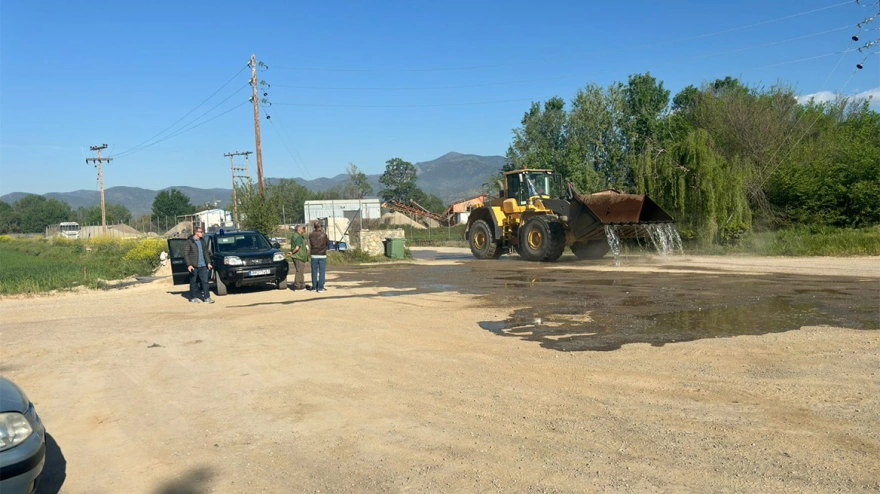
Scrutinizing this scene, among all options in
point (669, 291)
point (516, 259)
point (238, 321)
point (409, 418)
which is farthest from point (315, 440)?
point (516, 259)

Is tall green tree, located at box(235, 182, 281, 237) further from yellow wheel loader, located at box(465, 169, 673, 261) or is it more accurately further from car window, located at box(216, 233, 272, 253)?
car window, located at box(216, 233, 272, 253)

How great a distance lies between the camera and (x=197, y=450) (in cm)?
463

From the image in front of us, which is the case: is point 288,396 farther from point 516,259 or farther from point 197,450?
point 516,259

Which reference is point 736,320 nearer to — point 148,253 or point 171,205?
point 148,253

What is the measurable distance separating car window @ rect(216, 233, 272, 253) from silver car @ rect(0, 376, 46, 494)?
37.3 feet

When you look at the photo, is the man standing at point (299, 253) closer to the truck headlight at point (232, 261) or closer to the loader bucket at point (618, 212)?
the truck headlight at point (232, 261)

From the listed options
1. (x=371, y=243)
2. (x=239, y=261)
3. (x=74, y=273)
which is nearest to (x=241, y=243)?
(x=239, y=261)

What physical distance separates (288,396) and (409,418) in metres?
1.41

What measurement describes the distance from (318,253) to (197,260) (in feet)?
8.52

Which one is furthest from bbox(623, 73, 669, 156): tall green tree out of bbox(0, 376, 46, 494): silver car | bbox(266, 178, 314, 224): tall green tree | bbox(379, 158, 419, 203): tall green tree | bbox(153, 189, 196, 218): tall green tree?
bbox(153, 189, 196, 218): tall green tree

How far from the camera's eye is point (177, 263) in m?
15.4

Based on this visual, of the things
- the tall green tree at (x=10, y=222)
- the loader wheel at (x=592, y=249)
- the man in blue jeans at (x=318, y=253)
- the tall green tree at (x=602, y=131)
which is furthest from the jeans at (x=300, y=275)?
the tall green tree at (x=10, y=222)

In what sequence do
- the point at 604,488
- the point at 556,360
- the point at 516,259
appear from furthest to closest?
the point at 516,259, the point at 556,360, the point at 604,488

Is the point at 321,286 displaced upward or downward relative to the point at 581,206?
downward
